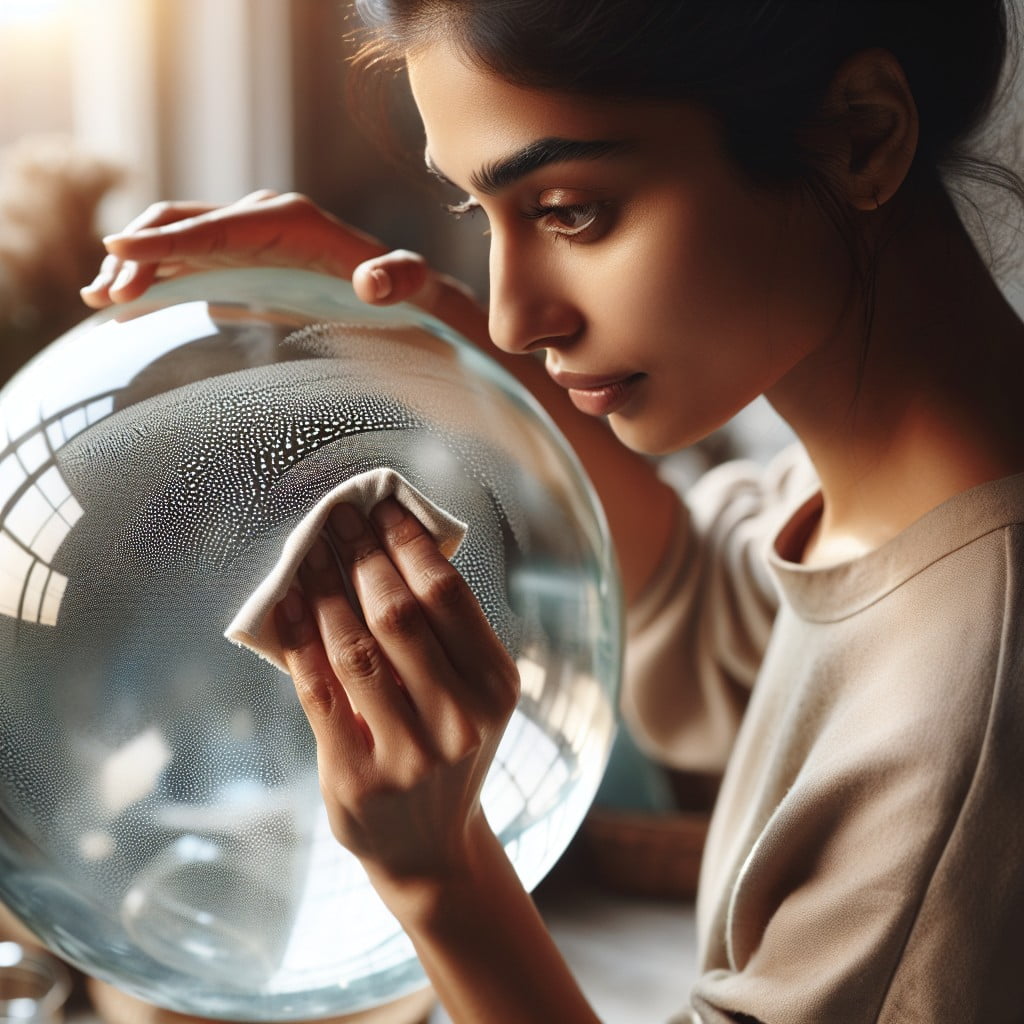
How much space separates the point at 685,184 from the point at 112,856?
13.7 inches

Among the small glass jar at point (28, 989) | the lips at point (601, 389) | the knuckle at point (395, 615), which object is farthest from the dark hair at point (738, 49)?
the small glass jar at point (28, 989)

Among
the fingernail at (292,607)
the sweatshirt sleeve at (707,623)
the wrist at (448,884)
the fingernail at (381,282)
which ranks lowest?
the sweatshirt sleeve at (707,623)

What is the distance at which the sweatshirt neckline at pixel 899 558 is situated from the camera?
0.53 m

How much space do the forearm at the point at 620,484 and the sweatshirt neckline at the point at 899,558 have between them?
191mm

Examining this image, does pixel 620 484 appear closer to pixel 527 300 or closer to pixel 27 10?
pixel 527 300

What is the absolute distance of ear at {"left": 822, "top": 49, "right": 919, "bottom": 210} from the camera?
0.50 meters

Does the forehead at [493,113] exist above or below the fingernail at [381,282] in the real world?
above

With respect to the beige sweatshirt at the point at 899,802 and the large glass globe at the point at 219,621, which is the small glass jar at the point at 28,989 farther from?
the beige sweatshirt at the point at 899,802

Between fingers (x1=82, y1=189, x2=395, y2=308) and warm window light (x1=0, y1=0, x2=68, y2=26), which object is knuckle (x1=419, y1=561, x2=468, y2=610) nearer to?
fingers (x1=82, y1=189, x2=395, y2=308)

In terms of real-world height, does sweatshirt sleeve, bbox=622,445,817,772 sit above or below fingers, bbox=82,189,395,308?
below

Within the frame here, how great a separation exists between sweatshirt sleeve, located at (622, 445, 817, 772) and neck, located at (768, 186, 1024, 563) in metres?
0.24

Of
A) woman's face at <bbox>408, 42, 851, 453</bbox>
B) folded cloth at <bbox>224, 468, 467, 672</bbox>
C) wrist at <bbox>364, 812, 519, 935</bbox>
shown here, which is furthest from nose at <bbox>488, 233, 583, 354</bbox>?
wrist at <bbox>364, 812, 519, 935</bbox>

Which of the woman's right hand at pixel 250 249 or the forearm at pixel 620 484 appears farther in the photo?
the forearm at pixel 620 484

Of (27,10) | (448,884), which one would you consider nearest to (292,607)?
(448,884)
